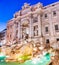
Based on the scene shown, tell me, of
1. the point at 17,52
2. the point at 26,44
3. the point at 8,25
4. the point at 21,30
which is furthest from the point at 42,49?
the point at 8,25

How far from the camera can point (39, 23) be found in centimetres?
2728

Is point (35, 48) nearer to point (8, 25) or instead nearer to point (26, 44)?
point (26, 44)

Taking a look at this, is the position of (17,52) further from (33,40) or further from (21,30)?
(21,30)

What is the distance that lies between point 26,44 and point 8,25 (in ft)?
44.8

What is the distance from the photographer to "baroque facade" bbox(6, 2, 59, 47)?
25.5 meters

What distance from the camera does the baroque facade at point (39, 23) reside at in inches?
1003

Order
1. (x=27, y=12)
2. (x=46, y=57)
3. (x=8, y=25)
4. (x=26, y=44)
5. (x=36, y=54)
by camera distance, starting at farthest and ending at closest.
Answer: (x=8, y=25)
(x=27, y=12)
(x=26, y=44)
(x=36, y=54)
(x=46, y=57)

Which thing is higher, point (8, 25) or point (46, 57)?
point (8, 25)

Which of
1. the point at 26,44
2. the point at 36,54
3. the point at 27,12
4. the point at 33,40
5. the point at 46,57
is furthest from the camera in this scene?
the point at 27,12

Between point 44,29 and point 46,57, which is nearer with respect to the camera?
point 46,57

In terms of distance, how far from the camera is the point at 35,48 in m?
23.9

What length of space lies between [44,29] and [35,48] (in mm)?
5052

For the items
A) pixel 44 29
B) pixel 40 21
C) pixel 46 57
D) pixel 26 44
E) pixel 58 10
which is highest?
pixel 58 10

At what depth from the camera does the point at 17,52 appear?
2559cm
